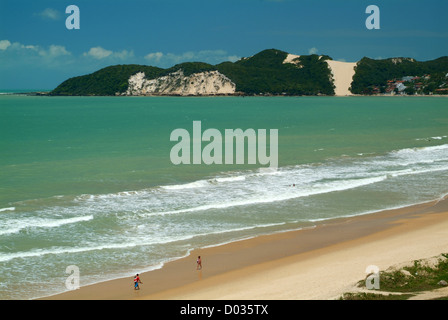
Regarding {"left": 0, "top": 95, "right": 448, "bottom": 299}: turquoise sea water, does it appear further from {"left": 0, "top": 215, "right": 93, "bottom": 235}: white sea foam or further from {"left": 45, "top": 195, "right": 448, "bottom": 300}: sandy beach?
{"left": 45, "top": 195, "right": 448, "bottom": 300}: sandy beach

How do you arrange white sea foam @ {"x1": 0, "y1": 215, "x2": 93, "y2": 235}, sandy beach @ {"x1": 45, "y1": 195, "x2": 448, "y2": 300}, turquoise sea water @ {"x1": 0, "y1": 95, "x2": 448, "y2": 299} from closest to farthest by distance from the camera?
sandy beach @ {"x1": 45, "y1": 195, "x2": 448, "y2": 300} < turquoise sea water @ {"x1": 0, "y1": 95, "x2": 448, "y2": 299} < white sea foam @ {"x1": 0, "y1": 215, "x2": 93, "y2": 235}

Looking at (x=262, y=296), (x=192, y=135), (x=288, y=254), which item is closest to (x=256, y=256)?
(x=288, y=254)

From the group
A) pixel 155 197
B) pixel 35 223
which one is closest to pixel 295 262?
pixel 155 197

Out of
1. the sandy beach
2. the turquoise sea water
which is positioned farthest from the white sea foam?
the sandy beach

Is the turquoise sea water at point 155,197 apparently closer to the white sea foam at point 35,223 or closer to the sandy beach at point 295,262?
the white sea foam at point 35,223

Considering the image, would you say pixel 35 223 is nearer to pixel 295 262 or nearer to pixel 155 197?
pixel 155 197
